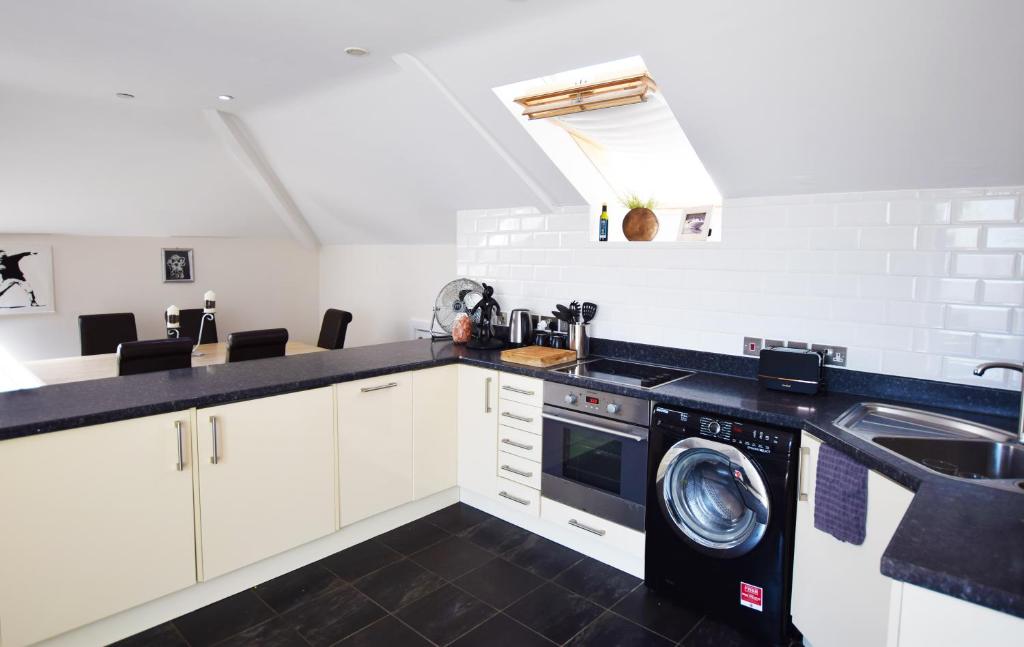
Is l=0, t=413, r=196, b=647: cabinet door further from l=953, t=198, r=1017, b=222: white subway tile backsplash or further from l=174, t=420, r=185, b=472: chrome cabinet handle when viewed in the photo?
l=953, t=198, r=1017, b=222: white subway tile backsplash

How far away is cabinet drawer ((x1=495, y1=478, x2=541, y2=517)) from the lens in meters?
2.75

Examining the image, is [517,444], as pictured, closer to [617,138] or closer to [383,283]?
[617,138]

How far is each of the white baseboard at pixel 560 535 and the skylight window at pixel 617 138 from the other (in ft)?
4.94

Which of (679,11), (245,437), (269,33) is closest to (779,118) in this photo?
(679,11)

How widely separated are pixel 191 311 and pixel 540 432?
359cm

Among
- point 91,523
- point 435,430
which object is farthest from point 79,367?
point 435,430

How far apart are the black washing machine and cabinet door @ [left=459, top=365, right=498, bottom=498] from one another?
862 millimetres

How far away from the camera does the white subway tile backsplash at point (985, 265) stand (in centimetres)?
206

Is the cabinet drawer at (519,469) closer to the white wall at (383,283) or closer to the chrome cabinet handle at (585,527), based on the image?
the chrome cabinet handle at (585,527)

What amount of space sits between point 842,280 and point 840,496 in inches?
39.0

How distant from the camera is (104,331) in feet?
14.3

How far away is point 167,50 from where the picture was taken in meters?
2.51

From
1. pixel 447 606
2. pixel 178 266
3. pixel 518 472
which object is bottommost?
pixel 447 606

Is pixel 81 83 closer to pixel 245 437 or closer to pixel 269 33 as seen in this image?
pixel 269 33
